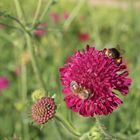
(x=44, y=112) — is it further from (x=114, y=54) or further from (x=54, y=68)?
(x=54, y=68)

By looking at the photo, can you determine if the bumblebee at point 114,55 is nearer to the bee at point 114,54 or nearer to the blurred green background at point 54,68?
the bee at point 114,54

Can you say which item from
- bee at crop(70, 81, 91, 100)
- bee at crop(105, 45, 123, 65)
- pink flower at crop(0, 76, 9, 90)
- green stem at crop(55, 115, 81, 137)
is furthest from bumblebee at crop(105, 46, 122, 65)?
pink flower at crop(0, 76, 9, 90)

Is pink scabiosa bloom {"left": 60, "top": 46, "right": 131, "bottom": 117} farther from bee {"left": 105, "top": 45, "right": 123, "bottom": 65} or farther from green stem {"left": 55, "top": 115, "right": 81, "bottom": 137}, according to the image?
green stem {"left": 55, "top": 115, "right": 81, "bottom": 137}

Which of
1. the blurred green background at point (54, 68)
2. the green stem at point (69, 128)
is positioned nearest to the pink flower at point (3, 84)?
the blurred green background at point (54, 68)

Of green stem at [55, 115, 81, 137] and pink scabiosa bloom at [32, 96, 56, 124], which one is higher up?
pink scabiosa bloom at [32, 96, 56, 124]

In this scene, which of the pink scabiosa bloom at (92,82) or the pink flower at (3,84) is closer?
the pink scabiosa bloom at (92,82)

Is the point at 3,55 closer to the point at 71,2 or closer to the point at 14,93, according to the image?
the point at 14,93

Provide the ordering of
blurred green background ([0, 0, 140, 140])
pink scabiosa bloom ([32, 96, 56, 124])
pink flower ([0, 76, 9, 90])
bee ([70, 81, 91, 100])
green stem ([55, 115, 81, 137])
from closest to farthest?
bee ([70, 81, 91, 100]) → pink scabiosa bloom ([32, 96, 56, 124]) → green stem ([55, 115, 81, 137]) → blurred green background ([0, 0, 140, 140]) → pink flower ([0, 76, 9, 90])

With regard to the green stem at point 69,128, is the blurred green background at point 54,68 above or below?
above
